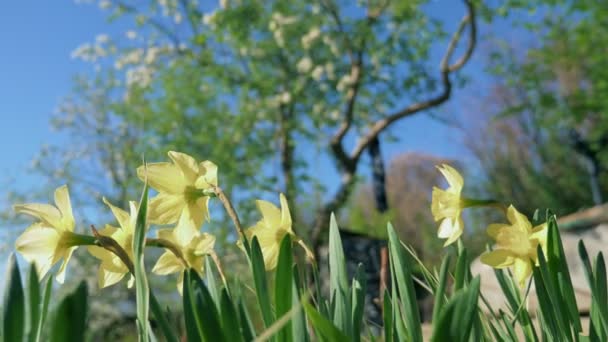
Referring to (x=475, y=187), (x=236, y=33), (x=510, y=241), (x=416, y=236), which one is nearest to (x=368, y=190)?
(x=416, y=236)

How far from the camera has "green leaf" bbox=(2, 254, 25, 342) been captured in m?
0.28

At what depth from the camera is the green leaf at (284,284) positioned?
0.35 metres

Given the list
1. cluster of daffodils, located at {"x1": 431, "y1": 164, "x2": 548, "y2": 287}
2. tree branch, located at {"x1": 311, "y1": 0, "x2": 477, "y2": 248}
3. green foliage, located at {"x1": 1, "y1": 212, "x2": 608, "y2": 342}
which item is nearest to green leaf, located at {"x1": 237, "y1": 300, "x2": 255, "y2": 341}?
green foliage, located at {"x1": 1, "y1": 212, "x2": 608, "y2": 342}

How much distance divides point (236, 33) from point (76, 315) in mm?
5742

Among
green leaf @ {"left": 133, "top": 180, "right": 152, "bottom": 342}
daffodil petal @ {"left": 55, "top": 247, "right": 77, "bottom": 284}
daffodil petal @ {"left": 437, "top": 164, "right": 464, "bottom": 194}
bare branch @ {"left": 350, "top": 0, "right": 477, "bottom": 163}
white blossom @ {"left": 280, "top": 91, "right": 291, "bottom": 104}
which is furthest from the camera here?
white blossom @ {"left": 280, "top": 91, "right": 291, "bottom": 104}

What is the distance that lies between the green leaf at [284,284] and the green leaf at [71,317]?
0.45 feet

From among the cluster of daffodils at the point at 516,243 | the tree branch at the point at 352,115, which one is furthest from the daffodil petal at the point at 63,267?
the tree branch at the point at 352,115

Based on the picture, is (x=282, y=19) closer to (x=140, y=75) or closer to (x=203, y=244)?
(x=140, y=75)

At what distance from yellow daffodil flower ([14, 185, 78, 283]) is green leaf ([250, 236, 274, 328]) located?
16 centimetres

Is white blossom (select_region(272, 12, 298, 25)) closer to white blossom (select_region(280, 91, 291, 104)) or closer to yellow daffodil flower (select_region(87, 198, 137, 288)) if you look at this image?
white blossom (select_region(280, 91, 291, 104))

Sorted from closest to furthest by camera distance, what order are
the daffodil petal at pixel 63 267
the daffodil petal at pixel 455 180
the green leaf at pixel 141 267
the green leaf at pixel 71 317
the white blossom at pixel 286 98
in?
the green leaf at pixel 71 317
the green leaf at pixel 141 267
the daffodil petal at pixel 63 267
the daffodil petal at pixel 455 180
the white blossom at pixel 286 98

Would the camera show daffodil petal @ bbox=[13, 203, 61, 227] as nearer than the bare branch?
Yes

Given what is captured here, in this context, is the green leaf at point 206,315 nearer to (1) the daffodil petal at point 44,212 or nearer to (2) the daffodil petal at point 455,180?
(1) the daffodil petal at point 44,212

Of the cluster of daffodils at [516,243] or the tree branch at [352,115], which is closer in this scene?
the cluster of daffodils at [516,243]
